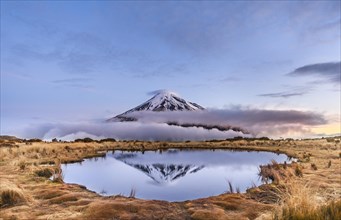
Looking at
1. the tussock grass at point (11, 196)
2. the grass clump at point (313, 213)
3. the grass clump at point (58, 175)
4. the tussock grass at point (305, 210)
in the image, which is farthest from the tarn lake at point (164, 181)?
the grass clump at point (313, 213)

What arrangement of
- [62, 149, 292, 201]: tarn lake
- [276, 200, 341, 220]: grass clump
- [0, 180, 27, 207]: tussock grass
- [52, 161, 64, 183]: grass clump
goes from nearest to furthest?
[276, 200, 341, 220]: grass clump < [0, 180, 27, 207]: tussock grass < [62, 149, 292, 201]: tarn lake < [52, 161, 64, 183]: grass clump

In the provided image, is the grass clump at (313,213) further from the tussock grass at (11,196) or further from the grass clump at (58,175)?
the grass clump at (58,175)

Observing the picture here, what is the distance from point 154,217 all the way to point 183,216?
2.81 feet

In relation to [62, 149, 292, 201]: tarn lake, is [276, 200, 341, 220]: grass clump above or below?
above

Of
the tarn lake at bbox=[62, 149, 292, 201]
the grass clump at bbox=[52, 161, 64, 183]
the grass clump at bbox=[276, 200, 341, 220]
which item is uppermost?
the grass clump at bbox=[52, 161, 64, 183]

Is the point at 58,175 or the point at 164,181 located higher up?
the point at 58,175

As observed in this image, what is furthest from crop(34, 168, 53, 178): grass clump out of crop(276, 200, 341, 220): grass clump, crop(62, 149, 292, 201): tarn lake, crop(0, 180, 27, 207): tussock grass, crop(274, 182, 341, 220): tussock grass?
crop(276, 200, 341, 220): grass clump

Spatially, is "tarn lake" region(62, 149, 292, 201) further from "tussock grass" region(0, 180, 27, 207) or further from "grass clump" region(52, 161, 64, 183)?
"tussock grass" region(0, 180, 27, 207)

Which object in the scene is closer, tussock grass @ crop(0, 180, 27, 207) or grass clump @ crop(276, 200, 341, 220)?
grass clump @ crop(276, 200, 341, 220)

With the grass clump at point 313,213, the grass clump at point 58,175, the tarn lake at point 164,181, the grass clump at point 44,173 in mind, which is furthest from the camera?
the grass clump at point 44,173

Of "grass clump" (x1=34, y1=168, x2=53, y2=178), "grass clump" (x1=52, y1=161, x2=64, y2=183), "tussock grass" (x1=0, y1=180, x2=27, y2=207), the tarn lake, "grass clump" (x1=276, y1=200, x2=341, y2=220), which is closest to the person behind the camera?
"grass clump" (x1=276, y1=200, x2=341, y2=220)

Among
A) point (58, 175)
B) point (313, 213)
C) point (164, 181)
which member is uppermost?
point (58, 175)

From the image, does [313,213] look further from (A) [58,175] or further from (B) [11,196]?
(A) [58,175]

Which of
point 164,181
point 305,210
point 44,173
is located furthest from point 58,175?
point 305,210
